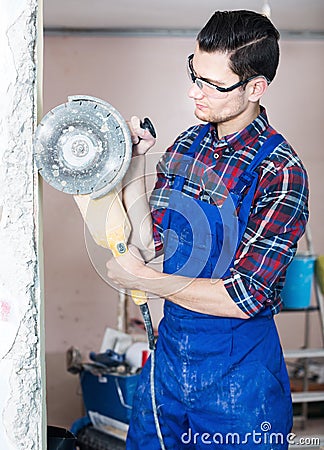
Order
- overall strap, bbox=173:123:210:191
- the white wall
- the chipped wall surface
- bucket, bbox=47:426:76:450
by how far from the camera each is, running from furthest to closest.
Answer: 1. the white wall
2. overall strap, bbox=173:123:210:191
3. bucket, bbox=47:426:76:450
4. the chipped wall surface

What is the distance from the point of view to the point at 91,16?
12.6 ft

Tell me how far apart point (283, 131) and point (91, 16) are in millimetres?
1352

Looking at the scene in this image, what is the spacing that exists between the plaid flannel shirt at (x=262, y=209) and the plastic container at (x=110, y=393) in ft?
4.48

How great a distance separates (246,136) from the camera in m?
1.87

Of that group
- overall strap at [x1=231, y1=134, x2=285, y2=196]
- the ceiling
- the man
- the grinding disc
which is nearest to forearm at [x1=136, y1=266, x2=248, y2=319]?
the man

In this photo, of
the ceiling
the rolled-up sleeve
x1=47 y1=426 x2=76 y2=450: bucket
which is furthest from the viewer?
the ceiling

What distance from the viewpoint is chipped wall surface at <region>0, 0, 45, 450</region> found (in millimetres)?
1429

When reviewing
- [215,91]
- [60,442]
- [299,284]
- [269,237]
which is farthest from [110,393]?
[215,91]

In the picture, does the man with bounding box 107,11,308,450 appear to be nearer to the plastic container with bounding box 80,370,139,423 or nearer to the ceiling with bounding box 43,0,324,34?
the plastic container with bounding box 80,370,139,423

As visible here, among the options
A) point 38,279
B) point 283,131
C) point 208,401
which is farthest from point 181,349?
Result: point 283,131

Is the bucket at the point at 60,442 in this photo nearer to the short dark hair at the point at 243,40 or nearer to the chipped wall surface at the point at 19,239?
the chipped wall surface at the point at 19,239

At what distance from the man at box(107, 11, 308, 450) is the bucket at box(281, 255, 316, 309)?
4.13ft

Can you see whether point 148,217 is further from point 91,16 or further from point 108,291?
point 108,291

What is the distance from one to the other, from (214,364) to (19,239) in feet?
2.07
